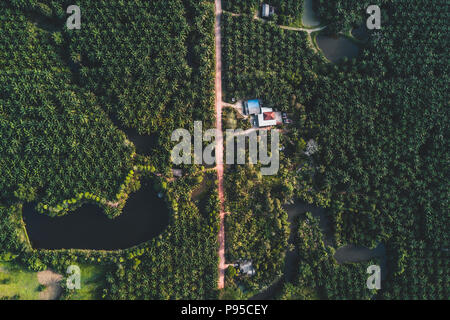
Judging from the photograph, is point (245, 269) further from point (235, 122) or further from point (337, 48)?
point (337, 48)

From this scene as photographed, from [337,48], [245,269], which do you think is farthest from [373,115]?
[245,269]

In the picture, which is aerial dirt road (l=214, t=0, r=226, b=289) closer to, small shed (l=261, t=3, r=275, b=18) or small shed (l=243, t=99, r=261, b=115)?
small shed (l=243, t=99, r=261, b=115)

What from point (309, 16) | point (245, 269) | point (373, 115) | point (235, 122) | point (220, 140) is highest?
point (309, 16)

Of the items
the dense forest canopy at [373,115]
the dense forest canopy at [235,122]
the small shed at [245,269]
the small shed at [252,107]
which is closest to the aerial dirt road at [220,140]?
the dense forest canopy at [235,122]

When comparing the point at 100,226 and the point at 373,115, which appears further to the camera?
the point at 373,115

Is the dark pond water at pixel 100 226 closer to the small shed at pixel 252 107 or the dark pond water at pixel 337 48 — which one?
the small shed at pixel 252 107
